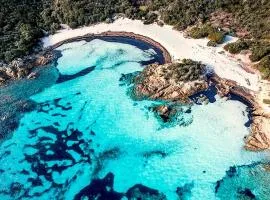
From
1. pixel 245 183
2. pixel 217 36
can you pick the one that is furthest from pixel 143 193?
pixel 217 36

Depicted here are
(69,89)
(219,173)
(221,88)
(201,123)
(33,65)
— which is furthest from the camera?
(33,65)

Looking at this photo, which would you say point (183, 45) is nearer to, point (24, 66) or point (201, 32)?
point (201, 32)

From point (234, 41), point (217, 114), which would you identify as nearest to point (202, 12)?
point (234, 41)

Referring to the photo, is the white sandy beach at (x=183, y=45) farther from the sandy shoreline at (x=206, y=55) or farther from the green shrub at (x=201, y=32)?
the green shrub at (x=201, y=32)

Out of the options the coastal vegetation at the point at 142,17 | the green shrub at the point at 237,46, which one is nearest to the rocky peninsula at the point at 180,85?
the green shrub at the point at 237,46

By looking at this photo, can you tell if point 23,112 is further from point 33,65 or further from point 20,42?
point 20,42

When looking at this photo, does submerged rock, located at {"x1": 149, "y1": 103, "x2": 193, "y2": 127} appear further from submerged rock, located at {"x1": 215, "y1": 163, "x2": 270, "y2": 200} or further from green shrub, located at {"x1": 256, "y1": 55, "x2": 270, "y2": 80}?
green shrub, located at {"x1": 256, "y1": 55, "x2": 270, "y2": 80}
